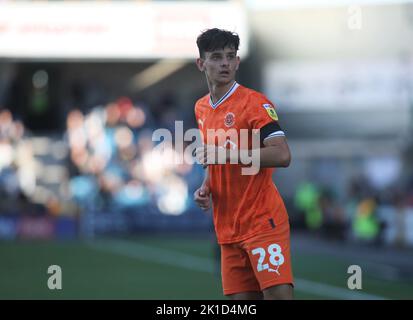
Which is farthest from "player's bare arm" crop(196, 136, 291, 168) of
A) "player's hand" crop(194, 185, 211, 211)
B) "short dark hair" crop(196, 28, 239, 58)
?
"short dark hair" crop(196, 28, 239, 58)

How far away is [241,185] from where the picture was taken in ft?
22.3

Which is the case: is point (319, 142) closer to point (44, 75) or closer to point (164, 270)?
point (44, 75)

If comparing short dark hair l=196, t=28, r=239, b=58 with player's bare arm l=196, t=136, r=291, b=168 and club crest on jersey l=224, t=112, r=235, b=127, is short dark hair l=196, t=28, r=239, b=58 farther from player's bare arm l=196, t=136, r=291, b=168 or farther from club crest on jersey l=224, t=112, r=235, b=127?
player's bare arm l=196, t=136, r=291, b=168

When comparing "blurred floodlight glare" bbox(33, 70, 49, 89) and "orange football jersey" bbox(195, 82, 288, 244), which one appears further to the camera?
"blurred floodlight glare" bbox(33, 70, 49, 89)

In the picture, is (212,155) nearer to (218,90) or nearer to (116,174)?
(218,90)

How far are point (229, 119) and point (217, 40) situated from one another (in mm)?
589

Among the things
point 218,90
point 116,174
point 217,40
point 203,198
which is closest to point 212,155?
point 203,198

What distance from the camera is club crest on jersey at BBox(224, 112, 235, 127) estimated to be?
6738 millimetres

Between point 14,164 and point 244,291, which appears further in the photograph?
point 14,164

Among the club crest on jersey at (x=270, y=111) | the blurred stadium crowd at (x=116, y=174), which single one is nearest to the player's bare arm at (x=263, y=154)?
the club crest on jersey at (x=270, y=111)

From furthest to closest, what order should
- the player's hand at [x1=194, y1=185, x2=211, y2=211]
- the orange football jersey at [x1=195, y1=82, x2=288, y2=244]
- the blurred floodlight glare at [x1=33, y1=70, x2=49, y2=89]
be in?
the blurred floodlight glare at [x1=33, y1=70, x2=49, y2=89], the player's hand at [x1=194, y1=185, x2=211, y2=211], the orange football jersey at [x1=195, y1=82, x2=288, y2=244]

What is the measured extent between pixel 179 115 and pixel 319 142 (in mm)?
5703
